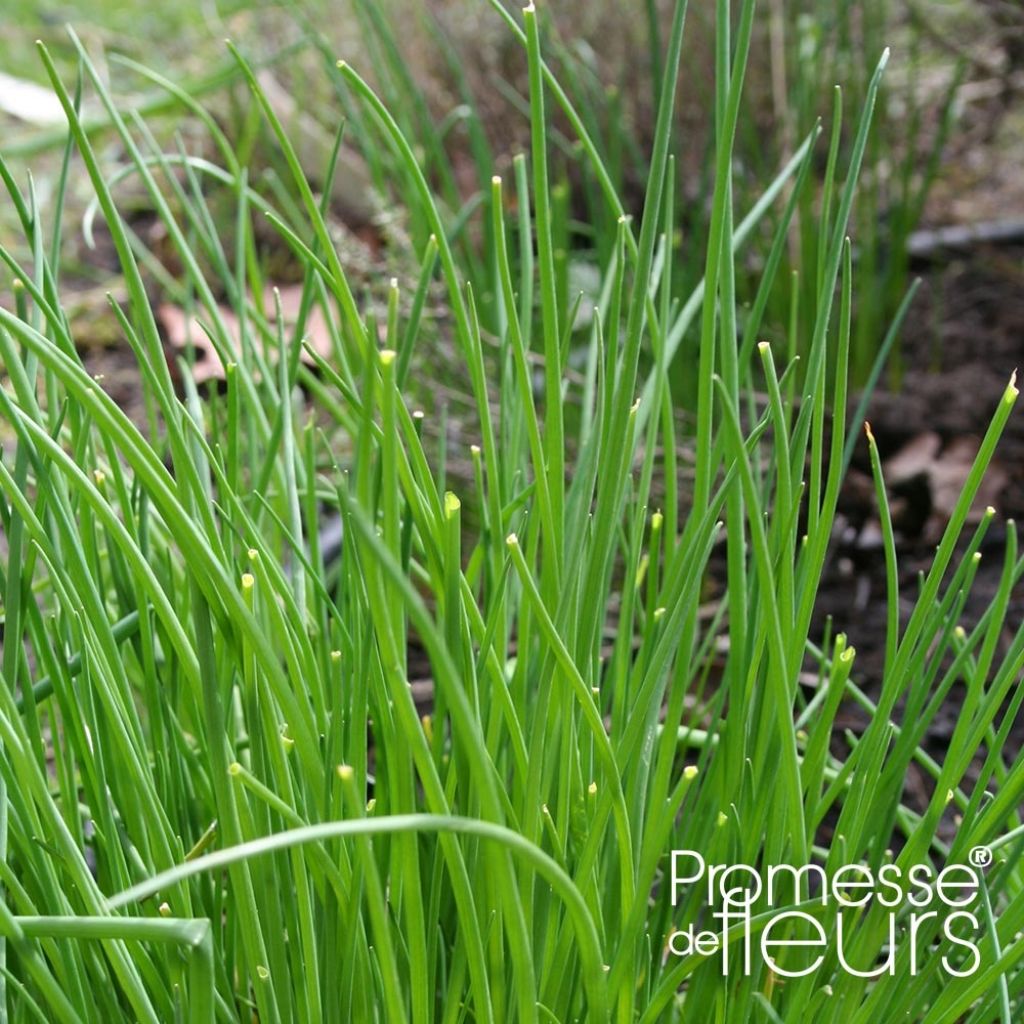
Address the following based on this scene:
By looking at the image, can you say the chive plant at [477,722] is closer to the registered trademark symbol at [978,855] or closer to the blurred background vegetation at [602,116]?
the registered trademark symbol at [978,855]

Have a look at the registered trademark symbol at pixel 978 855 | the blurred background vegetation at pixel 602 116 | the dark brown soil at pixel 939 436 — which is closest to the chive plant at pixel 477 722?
the registered trademark symbol at pixel 978 855

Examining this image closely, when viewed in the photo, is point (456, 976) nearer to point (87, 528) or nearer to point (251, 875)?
point (251, 875)

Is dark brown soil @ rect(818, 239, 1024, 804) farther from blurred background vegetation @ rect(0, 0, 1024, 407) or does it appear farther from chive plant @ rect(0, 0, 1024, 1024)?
chive plant @ rect(0, 0, 1024, 1024)

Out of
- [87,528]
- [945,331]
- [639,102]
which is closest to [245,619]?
[87,528]

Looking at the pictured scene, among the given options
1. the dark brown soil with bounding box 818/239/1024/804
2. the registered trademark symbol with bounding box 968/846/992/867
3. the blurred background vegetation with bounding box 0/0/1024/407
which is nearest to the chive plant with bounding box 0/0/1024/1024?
the registered trademark symbol with bounding box 968/846/992/867

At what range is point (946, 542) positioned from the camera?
0.54m

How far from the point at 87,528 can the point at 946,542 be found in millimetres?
407

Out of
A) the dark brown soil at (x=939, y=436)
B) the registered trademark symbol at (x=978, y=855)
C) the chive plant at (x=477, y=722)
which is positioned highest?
the chive plant at (x=477, y=722)

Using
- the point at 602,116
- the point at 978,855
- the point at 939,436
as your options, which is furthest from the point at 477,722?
the point at 602,116

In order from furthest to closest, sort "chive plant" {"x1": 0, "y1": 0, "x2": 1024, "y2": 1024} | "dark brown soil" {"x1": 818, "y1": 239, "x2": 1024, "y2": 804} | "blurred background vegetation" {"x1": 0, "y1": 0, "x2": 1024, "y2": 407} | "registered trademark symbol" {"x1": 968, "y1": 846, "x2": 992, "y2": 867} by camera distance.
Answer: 1. "blurred background vegetation" {"x1": 0, "y1": 0, "x2": 1024, "y2": 407}
2. "dark brown soil" {"x1": 818, "y1": 239, "x2": 1024, "y2": 804}
3. "registered trademark symbol" {"x1": 968, "y1": 846, "x2": 992, "y2": 867}
4. "chive plant" {"x1": 0, "y1": 0, "x2": 1024, "y2": 1024}

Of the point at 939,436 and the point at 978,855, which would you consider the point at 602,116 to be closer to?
the point at 939,436

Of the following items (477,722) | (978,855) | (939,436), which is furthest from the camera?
(939,436)

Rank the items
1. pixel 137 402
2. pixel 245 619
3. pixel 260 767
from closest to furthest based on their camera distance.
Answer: pixel 245 619, pixel 260 767, pixel 137 402

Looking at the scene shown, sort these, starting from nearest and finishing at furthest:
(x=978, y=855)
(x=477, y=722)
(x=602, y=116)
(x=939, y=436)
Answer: (x=477, y=722) → (x=978, y=855) → (x=939, y=436) → (x=602, y=116)
